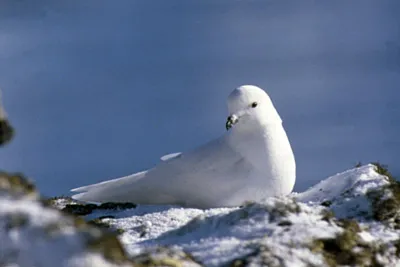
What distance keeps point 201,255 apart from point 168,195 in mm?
6927

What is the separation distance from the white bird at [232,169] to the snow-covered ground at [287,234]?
2.15m

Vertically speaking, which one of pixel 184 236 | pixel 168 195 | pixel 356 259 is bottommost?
pixel 356 259

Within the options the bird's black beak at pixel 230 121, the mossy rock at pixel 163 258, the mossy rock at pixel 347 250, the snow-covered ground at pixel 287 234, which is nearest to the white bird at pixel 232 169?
the bird's black beak at pixel 230 121

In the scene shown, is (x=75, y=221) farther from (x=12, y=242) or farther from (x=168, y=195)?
(x=168, y=195)

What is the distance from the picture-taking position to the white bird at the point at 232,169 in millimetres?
15523

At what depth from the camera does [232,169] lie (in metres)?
15.7

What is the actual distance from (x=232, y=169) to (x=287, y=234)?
6302 mm

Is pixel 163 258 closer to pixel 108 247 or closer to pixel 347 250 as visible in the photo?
pixel 108 247

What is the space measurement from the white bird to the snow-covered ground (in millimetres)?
2153

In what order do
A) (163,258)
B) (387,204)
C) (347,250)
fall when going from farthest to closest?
(387,204) < (347,250) < (163,258)

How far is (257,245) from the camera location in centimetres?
897

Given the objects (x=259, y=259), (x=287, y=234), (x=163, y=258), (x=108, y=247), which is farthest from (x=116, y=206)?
(x=108, y=247)

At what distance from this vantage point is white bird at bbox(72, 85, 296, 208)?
50.9 feet

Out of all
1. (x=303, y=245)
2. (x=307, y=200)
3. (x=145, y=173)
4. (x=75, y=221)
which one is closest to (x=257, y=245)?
(x=303, y=245)
